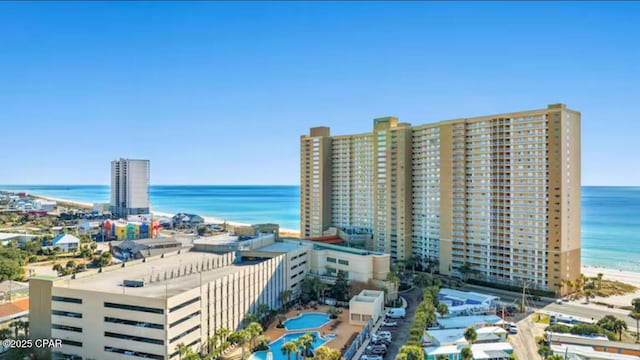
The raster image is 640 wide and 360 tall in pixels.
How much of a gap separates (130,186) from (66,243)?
6091 cm

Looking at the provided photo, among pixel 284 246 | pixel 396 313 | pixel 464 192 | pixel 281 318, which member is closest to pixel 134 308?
pixel 281 318

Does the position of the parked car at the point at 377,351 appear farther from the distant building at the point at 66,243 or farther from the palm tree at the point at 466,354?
the distant building at the point at 66,243

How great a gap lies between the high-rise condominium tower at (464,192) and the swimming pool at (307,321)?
28.1 m

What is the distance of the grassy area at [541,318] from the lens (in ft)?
166

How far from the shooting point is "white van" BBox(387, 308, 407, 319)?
51.9 m

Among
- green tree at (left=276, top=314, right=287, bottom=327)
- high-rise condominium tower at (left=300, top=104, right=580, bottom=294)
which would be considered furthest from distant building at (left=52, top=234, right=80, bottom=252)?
green tree at (left=276, top=314, right=287, bottom=327)

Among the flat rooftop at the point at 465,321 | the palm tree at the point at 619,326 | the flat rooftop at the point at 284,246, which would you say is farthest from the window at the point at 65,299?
the palm tree at the point at 619,326

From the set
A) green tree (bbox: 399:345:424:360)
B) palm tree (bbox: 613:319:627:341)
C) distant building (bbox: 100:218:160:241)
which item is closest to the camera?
green tree (bbox: 399:345:424:360)

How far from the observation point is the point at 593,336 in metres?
42.0

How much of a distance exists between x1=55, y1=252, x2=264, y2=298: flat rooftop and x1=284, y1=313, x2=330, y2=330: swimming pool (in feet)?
31.3

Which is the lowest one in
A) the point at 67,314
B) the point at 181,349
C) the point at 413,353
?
the point at 181,349

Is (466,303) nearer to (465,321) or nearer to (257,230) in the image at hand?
(465,321)

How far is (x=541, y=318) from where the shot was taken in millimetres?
51812

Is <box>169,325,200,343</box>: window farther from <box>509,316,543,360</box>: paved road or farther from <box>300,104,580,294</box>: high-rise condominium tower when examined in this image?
<box>300,104,580,294</box>: high-rise condominium tower
